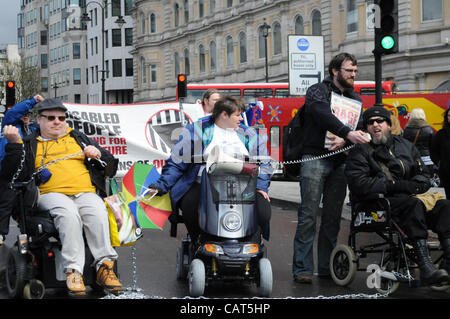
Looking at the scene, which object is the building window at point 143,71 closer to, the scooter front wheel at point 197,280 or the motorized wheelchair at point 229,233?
the motorized wheelchair at point 229,233

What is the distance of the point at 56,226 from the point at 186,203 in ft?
3.56

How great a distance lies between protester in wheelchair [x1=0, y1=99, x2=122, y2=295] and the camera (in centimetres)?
657

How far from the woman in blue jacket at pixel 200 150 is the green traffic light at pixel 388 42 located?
460cm

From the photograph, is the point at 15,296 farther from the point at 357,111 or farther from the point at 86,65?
the point at 86,65

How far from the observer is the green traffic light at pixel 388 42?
11234mm

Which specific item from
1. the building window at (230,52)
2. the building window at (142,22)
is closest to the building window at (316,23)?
the building window at (230,52)

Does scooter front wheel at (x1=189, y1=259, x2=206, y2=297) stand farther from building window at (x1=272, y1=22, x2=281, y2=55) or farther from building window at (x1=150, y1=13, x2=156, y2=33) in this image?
building window at (x1=150, y1=13, x2=156, y2=33)

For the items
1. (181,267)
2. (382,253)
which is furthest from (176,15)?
(382,253)

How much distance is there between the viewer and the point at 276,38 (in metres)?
52.7

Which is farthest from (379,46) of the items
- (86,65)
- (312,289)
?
(86,65)

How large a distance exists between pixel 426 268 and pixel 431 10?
112 feet

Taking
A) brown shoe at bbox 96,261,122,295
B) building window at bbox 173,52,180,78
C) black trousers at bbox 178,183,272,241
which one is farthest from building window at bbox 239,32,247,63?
brown shoe at bbox 96,261,122,295

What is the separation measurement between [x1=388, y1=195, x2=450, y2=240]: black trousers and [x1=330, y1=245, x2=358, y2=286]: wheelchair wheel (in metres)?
0.57

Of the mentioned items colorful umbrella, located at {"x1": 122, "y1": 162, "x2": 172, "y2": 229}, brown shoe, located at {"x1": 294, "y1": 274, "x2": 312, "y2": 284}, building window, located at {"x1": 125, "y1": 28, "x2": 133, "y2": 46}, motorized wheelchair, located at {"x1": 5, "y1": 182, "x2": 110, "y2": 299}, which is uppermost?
building window, located at {"x1": 125, "y1": 28, "x2": 133, "y2": 46}
